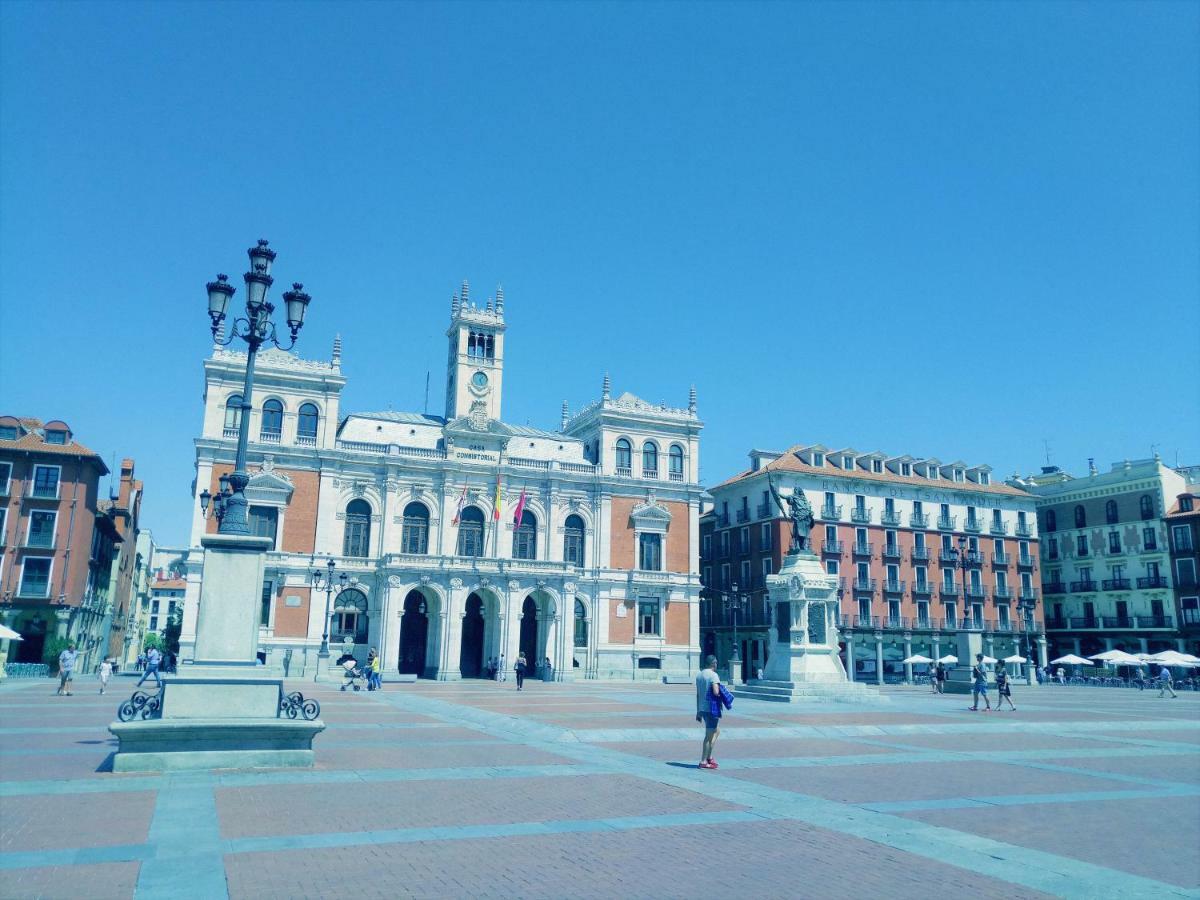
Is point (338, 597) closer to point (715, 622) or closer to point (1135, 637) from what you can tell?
point (715, 622)

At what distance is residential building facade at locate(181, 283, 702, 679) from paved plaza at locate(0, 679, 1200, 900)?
1197 inches

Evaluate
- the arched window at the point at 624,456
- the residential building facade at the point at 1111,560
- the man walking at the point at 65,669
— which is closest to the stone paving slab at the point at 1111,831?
the man walking at the point at 65,669

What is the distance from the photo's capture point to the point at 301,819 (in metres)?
10.0

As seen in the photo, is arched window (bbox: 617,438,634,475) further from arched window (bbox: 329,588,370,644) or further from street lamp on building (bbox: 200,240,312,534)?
street lamp on building (bbox: 200,240,312,534)

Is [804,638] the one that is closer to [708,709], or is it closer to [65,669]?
[708,709]

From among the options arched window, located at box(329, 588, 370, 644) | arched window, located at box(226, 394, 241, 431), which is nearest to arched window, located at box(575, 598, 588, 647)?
arched window, located at box(329, 588, 370, 644)

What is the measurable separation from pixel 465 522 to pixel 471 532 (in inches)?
28.5

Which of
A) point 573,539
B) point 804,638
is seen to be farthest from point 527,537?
point 804,638

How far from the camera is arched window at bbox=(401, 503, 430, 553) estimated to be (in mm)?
53938

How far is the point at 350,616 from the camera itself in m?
51.2

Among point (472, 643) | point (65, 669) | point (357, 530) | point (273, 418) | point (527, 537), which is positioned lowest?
point (65, 669)

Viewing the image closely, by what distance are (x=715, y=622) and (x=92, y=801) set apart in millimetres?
59110

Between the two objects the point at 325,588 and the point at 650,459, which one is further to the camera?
the point at 650,459

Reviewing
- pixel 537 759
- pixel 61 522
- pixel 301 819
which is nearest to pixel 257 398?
pixel 61 522
